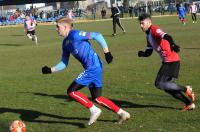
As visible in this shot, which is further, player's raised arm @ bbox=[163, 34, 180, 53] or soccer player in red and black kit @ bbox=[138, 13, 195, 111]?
soccer player in red and black kit @ bbox=[138, 13, 195, 111]

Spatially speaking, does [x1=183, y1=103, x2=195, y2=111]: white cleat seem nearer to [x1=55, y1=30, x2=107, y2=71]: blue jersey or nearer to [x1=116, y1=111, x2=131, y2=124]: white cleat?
[x1=116, y1=111, x2=131, y2=124]: white cleat

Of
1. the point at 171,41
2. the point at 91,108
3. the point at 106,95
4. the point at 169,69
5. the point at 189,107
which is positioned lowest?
the point at 106,95

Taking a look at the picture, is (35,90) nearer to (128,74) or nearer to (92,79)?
(128,74)

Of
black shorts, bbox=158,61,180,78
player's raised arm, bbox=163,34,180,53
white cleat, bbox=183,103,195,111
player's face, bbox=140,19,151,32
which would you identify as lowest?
white cleat, bbox=183,103,195,111

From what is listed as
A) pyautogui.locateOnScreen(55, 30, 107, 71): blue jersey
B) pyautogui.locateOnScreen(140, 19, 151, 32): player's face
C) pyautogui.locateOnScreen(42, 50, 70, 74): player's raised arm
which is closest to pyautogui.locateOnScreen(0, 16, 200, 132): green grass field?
pyautogui.locateOnScreen(42, 50, 70, 74): player's raised arm

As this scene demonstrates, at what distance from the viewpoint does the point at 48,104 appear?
1030cm

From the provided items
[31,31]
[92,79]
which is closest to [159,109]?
[92,79]

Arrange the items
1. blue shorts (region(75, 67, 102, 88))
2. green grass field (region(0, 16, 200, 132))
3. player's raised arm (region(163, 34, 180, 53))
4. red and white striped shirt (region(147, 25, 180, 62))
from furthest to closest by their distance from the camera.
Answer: red and white striped shirt (region(147, 25, 180, 62))
player's raised arm (region(163, 34, 180, 53))
green grass field (region(0, 16, 200, 132))
blue shorts (region(75, 67, 102, 88))

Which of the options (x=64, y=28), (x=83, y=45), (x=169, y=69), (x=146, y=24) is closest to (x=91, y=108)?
(x=83, y=45)

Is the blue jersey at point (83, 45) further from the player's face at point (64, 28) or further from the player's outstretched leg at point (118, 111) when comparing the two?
the player's outstretched leg at point (118, 111)

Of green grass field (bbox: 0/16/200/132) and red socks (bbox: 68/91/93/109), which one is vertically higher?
red socks (bbox: 68/91/93/109)

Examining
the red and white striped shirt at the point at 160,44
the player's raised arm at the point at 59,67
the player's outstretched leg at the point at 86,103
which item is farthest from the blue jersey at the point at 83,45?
the red and white striped shirt at the point at 160,44

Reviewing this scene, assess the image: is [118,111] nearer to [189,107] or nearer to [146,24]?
[189,107]

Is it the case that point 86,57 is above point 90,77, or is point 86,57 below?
above
